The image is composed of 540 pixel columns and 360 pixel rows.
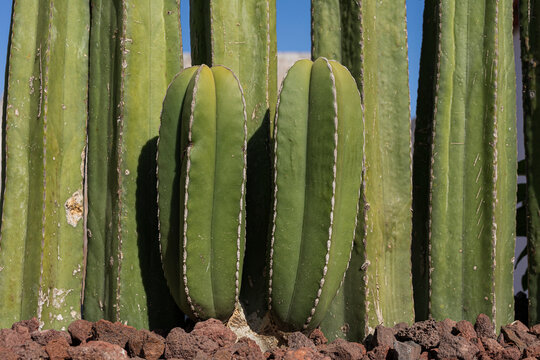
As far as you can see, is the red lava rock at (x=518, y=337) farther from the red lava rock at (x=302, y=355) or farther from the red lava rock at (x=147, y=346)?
the red lava rock at (x=147, y=346)

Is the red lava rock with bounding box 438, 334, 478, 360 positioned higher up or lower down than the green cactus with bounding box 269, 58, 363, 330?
lower down

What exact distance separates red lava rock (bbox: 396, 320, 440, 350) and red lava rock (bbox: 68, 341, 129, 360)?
2.89ft

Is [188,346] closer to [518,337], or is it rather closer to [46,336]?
[46,336]

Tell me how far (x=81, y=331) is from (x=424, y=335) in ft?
3.62

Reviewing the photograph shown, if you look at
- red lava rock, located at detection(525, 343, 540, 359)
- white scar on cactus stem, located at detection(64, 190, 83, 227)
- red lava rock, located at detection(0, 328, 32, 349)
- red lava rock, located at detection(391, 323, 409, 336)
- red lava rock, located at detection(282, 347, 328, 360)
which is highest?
white scar on cactus stem, located at detection(64, 190, 83, 227)

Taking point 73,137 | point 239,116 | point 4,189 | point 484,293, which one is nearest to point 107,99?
point 73,137

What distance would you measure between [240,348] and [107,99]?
3.73 feet

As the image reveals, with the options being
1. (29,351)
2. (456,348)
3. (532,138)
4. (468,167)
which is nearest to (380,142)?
(468,167)

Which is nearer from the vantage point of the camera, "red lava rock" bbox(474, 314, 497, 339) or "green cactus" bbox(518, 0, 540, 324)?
"red lava rock" bbox(474, 314, 497, 339)

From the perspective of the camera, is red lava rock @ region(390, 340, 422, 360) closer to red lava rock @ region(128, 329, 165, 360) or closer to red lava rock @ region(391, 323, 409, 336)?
red lava rock @ region(391, 323, 409, 336)

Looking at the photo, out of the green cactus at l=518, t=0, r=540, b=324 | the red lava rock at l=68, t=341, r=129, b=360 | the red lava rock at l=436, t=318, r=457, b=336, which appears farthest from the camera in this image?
the green cactus at l=518, t=0, r=540, b=324

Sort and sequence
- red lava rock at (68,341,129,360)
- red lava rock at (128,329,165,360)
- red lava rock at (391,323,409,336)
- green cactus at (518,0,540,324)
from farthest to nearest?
green cactus at (518,0,540,324)
red lava rock at (391,323,409,336)
red lava rock at (128,329,165,360)
red lava rock at (68,341,129,360)

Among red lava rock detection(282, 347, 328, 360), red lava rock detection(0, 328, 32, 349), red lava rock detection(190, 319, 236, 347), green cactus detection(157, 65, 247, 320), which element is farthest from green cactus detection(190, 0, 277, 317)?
red lava rock detection(0, 328, 32, 349)

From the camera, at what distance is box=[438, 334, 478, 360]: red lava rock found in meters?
1.86
